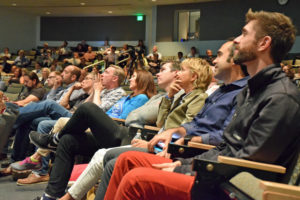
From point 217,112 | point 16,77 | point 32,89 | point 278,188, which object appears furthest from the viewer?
point 16,77

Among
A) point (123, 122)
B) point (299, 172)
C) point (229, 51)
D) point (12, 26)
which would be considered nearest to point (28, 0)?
point (12, 26)

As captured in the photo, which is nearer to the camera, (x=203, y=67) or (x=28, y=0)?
(x=203, y=67)

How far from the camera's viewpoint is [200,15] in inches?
414

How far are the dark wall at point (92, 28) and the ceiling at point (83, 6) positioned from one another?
1.08 feet

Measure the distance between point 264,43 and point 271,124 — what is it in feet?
1.11

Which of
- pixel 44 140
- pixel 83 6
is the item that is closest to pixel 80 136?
pixel 44 140

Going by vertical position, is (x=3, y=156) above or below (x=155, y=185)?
below

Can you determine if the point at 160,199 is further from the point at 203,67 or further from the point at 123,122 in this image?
the point at 123,122

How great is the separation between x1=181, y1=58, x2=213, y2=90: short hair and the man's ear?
2.64 ft

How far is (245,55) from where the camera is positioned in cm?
132

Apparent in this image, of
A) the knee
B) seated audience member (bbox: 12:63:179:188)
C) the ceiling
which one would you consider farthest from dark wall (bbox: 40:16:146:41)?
the knee

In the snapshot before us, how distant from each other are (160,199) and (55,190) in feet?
3.36

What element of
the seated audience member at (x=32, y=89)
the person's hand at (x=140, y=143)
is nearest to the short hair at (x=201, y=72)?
the person's hand at (x=140, y=143)

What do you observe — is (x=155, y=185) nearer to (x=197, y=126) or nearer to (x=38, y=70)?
(x=197, y=126)
